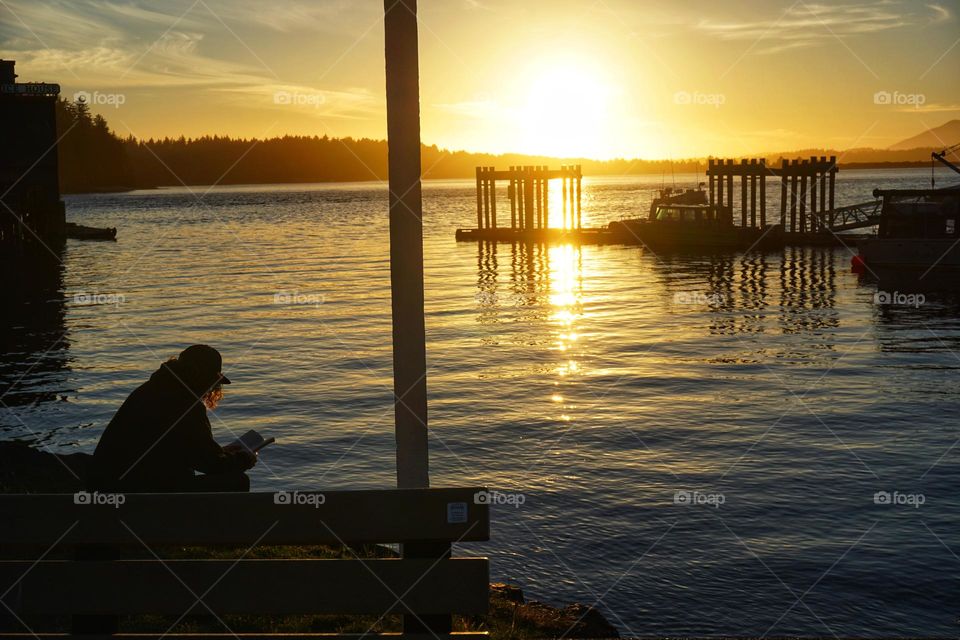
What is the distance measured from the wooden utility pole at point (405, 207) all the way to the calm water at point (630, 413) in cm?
430

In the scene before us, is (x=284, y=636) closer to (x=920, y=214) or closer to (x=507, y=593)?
(x=507, y=593)

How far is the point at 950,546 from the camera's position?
10664 mm

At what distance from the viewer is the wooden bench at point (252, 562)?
4.21 meters

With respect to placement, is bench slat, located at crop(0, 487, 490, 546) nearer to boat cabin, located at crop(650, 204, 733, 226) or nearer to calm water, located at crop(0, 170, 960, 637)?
calm water, located at crop(0, 170, 960, 637)

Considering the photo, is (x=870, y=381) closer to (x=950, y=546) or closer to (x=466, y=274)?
(x=950, y=546)

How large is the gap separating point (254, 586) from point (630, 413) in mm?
14013

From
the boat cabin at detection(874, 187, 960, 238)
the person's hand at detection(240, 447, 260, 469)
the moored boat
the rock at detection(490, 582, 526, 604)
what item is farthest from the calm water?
the person's hand at detection(240, 447, 260, 469)

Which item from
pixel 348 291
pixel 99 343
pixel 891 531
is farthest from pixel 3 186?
pixel 891 531

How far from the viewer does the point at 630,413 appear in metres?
17.7

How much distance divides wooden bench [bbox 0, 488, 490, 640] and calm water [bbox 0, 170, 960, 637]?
4492mm

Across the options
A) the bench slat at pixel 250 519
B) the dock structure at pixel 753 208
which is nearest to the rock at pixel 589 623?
the bench slat at pixel 250 519

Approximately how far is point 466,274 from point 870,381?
27.9 metres

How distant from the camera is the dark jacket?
17.8 feet

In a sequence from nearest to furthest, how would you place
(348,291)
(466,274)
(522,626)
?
(522,626) < (348,291) < (466,274)
